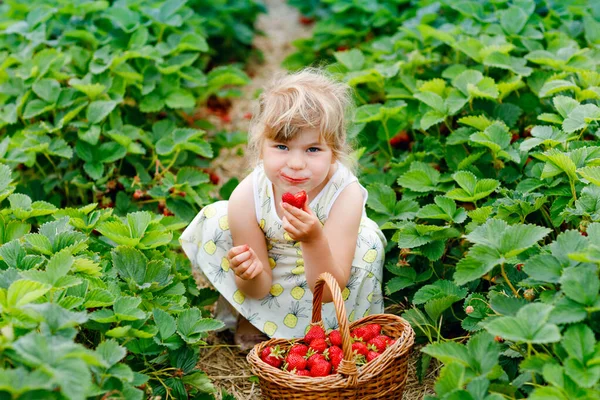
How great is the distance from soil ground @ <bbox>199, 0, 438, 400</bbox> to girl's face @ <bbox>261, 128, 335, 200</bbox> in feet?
1.85

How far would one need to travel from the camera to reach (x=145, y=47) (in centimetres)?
342

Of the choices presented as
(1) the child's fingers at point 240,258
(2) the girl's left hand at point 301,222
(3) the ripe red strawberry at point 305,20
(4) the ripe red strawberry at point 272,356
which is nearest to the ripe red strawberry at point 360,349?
(4) the ripe red strawberry at point 272,356

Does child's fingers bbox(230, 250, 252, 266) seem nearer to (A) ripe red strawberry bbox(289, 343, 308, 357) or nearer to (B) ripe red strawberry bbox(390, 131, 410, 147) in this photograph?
(A) ripe red strawberry bbox(289, 343, 308, 357)

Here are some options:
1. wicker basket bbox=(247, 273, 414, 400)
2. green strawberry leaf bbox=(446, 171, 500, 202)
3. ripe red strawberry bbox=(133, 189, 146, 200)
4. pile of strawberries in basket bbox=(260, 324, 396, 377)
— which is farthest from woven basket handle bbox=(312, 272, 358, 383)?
ripe red strawberry bbox=(133, 189, 146, 200)

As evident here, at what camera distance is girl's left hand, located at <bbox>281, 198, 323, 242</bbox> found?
7.07 feet

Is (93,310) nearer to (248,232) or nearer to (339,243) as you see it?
(248,232)

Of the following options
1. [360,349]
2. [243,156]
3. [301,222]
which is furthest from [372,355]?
[243,156]

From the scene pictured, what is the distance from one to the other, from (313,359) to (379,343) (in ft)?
0.67

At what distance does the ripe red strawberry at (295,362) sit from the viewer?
2.12 m

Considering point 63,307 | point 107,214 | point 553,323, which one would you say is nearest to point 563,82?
point 553,323

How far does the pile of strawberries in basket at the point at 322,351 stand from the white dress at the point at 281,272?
0.30 meters

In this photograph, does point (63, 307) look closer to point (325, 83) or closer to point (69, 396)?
point (69, 396)

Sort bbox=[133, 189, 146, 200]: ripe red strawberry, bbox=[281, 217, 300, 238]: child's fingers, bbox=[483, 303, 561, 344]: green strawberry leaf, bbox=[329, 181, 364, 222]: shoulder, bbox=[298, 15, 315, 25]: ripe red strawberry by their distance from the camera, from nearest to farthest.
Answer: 1. bbox=[483, 303, 561, 344]: green strawberry leaf
2. bbox=[281, 217, 300, 238]: child's fingers
3. bbox=[329, 181, 364, 222]: shoulder
4. bbox=[133, 189, 146, 200]: ripe red strawberry
5. bbox=[298, 15, 315, 25]: ripe red strawberry

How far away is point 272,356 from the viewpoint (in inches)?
85.6
